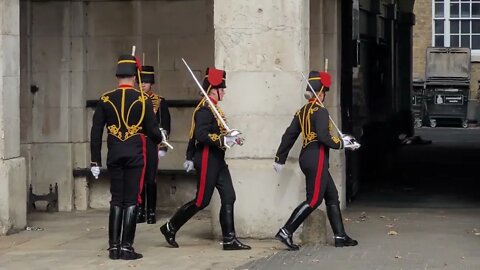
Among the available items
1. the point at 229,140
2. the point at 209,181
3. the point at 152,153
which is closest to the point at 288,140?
the point at 229,140

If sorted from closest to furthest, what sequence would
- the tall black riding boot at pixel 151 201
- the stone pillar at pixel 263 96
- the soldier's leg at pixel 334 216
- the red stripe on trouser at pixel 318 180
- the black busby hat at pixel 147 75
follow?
the red stripe on trouser at pixel 318 180 → the soldier's leg at pixel 334 216 → the stone pillar at pixel 263 96 → the black busby hat at pixel 147 75 → the tall black riding boot at pixel 151 201

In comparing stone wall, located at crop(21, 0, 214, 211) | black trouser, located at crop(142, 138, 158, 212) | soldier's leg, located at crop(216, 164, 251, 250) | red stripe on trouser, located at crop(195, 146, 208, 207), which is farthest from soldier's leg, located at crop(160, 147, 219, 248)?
stone wall, located at crop(21, 0, 214, 211)

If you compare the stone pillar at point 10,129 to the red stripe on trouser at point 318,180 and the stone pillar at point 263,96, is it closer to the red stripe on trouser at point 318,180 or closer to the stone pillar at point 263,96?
the stone pillar at point 263,96

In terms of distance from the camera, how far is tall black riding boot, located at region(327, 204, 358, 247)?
33.5 feet

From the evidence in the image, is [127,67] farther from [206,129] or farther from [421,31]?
[421,31]

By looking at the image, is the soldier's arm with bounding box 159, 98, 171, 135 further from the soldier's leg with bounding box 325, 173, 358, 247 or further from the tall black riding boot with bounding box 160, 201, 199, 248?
the soldier's leg with bounding box 325, 173, 358, 247

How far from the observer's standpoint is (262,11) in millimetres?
10688

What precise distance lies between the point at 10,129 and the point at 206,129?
279 centimetres

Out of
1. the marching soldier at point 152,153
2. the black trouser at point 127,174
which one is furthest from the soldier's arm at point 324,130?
the marching soldier at point 152,153

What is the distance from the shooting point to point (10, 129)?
37.1ft

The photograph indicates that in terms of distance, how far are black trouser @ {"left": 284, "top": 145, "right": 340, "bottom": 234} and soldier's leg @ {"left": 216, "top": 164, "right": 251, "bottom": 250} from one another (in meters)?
0.58

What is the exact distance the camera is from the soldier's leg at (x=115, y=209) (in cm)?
955

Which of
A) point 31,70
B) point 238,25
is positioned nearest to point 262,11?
point 238,25

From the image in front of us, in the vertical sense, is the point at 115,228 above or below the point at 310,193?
below
